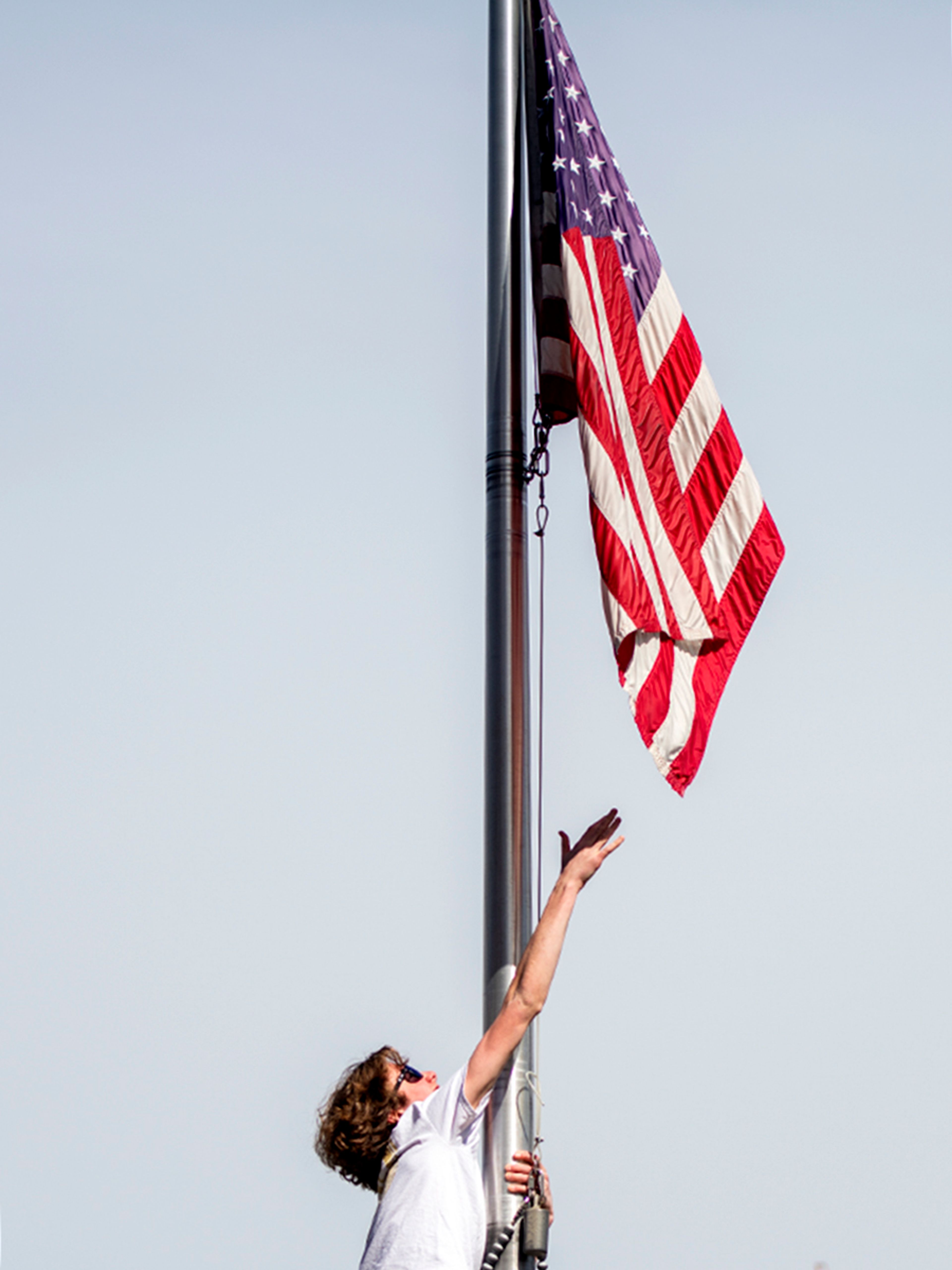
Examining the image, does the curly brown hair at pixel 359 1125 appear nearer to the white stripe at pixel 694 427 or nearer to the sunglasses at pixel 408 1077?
the sunglasses at pixel 408 1077

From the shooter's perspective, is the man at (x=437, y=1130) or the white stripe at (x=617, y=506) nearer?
the man at (x=437, y=1130)

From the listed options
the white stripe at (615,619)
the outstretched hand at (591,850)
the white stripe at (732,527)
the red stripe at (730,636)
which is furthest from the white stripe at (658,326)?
the outstretched hand at (591,850)

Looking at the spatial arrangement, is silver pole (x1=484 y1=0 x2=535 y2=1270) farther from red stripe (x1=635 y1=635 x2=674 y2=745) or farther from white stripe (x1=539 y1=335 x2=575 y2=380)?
red stripe (x1=635 y1=635 x2=674 y2=745)

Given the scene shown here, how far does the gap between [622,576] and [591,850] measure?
1365mm

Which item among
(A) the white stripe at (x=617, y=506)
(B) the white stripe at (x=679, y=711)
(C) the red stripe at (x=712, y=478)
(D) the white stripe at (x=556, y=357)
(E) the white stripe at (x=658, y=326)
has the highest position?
(E) the white stripe at (x=658, y=326)

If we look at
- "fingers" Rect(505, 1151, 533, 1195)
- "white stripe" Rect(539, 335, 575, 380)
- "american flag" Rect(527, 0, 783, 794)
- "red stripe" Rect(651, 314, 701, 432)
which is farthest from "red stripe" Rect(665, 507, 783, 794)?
"fingers" Rect(505, 1151, 533, 1195)

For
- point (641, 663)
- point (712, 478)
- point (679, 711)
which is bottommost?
point (679, 711)

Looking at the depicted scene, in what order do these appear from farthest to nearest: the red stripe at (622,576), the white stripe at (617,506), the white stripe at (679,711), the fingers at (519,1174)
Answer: the white stripe at (617,506)
the red stripe at (622,576)
the white stripe at (679,711)
the fingers at (519,1174)

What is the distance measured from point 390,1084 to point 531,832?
46.8 inches

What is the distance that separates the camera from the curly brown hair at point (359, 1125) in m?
6.29

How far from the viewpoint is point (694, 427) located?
7812 millimetres

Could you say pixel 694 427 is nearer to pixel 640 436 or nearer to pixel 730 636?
pixel 640 436

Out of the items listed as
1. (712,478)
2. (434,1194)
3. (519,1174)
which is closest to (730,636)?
(712,478)

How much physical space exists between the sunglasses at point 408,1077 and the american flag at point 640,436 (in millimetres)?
1663
